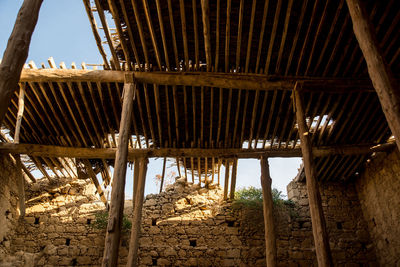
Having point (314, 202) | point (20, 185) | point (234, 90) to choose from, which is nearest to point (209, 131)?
point (234, 90)

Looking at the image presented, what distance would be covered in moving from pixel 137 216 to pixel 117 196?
8.53 feet

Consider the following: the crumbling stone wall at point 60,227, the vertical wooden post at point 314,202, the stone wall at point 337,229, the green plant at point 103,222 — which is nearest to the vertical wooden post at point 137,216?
the green plant at point 103,222

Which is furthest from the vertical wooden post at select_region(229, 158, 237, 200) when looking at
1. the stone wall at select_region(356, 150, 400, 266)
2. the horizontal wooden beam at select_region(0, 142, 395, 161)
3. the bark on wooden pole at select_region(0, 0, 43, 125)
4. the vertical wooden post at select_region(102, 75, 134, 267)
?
the bark on wooden pole at select_region(0, 0, 43, 125)

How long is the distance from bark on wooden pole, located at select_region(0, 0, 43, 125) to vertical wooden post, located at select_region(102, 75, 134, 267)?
7.83ft

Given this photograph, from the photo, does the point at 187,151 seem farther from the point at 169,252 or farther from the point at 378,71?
the point at 378,71

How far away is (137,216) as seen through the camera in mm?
6840

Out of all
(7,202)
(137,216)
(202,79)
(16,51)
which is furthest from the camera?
(7,202)

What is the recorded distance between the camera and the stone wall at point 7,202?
764 centimetres

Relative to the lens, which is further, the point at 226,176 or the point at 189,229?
the point at 189,229

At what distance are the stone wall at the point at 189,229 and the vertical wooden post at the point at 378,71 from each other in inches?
234

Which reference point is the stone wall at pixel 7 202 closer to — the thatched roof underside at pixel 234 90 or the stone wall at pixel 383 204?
the thatched roof underside at pixel 234 90

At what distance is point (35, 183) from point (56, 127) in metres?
3.11

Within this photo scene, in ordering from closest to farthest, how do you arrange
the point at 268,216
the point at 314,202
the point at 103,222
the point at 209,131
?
the point at 314,202 → the point at 268,216 → the point at 209,131 → the point at 103,222

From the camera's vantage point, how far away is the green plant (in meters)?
8.36
